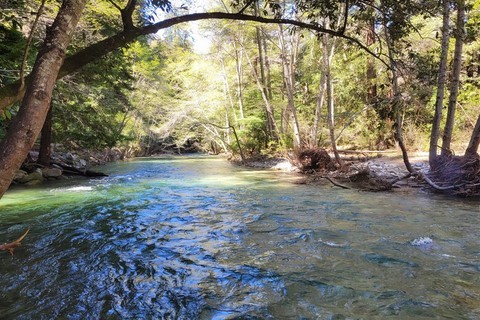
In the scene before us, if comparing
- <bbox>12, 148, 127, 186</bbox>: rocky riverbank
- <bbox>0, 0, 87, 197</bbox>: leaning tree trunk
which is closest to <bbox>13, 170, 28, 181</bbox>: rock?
<bbox>12, 148, 127, 186</bbox>: rocky riverbank

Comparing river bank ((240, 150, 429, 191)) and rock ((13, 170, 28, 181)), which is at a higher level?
river bank ((240, 150, 429, 191))

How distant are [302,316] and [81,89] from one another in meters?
14.2

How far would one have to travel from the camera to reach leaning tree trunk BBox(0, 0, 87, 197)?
1.85 meters

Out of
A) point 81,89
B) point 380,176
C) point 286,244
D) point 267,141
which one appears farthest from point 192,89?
point 286,244

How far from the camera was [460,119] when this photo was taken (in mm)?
16109

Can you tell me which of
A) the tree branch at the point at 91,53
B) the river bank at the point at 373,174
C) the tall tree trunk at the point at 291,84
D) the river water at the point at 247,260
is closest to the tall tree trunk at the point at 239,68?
the tall tree trunk at the point at 291,84

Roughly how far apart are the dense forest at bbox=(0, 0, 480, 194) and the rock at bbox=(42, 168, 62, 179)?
2.39 ft

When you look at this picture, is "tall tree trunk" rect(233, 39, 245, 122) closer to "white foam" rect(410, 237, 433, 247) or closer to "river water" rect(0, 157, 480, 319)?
"river water" rect(0, 157, 480, 319)

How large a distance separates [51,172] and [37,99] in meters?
14.4

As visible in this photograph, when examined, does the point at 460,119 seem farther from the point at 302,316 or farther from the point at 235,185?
the point at 302,316

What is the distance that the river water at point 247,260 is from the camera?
3.46 m

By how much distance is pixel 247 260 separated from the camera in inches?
190

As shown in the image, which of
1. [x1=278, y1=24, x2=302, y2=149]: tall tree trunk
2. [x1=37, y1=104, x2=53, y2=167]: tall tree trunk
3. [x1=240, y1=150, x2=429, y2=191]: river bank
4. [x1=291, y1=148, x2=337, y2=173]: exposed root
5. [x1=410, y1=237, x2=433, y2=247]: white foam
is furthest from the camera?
[x1=278, y1=24, x2=302, y2=149]: tall tree trunk

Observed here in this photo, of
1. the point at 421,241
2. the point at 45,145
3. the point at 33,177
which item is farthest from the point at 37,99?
the point at 45,145
